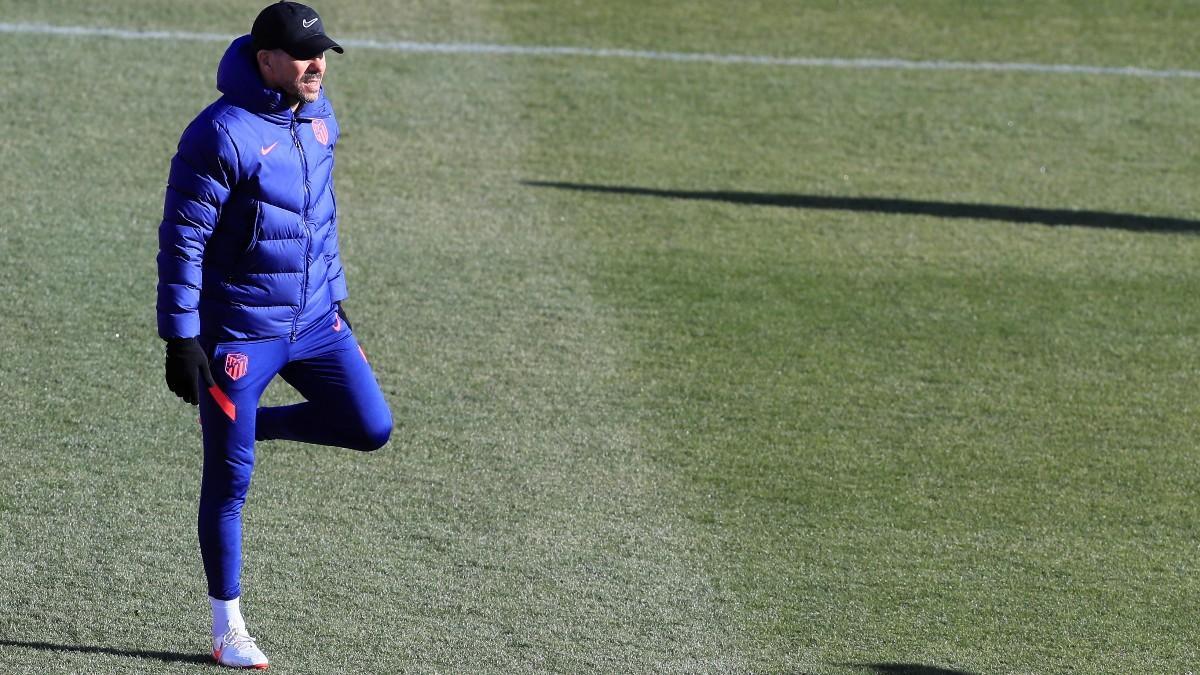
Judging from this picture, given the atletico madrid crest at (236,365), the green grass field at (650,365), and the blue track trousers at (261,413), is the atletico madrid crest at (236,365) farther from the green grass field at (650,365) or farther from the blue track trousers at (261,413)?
the green grass field at (650,365)

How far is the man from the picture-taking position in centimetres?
455

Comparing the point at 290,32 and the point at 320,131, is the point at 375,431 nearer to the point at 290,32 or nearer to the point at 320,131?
the point at 320,131

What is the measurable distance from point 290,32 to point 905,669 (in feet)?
8.78

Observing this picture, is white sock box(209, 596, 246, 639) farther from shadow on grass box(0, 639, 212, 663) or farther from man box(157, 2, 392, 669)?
shadow on grass box(0, 639, 212, 663)

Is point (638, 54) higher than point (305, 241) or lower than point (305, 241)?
lower

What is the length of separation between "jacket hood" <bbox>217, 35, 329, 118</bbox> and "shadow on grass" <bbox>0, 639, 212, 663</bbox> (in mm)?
1644

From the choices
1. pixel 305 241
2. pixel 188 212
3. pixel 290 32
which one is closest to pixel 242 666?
pixel 305 241

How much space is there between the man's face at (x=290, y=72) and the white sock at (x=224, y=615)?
1.49 m

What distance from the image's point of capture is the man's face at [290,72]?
15.2 feet

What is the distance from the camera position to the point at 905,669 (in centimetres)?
524

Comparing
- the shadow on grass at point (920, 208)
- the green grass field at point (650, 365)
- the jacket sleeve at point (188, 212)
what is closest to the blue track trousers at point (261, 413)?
→ the jacket sleeve at point (188, 212)

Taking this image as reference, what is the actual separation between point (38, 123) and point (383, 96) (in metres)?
2.43

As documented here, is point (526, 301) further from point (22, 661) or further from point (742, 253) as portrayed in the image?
point (22, 661)

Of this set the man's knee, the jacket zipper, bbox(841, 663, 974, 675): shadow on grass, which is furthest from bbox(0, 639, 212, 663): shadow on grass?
bbox(841, 663, 974, 675): shadow on grass
